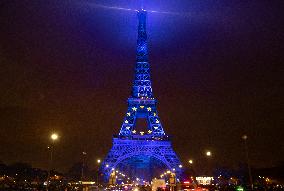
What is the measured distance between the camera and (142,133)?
116m

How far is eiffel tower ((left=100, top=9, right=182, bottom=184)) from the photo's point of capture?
109500 millimetres

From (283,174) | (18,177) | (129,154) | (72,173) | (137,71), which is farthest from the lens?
(72,173)

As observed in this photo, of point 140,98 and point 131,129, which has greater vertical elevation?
point 140,98

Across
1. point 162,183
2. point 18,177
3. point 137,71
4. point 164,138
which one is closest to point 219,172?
point 164,138

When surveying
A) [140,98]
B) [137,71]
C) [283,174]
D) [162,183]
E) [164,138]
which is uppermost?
[137,71]

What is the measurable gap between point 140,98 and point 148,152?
15.9 metres

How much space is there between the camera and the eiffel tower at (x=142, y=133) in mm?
109500

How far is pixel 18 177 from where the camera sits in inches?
5098

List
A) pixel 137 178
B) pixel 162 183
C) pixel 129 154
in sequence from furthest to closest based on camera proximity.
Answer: pixel 137 178 < pixel 129 154 < pixel 162 183

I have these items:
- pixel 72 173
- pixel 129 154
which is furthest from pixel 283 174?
pixel 72 173

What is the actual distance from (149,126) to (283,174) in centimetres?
3809

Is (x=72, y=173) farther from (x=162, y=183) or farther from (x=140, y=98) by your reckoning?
(x=162, y=183)

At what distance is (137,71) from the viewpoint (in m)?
121

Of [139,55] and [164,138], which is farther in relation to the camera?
[139,55]
